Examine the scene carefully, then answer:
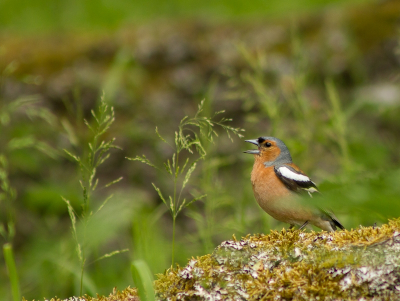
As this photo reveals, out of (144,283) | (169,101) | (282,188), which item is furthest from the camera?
(169,101)

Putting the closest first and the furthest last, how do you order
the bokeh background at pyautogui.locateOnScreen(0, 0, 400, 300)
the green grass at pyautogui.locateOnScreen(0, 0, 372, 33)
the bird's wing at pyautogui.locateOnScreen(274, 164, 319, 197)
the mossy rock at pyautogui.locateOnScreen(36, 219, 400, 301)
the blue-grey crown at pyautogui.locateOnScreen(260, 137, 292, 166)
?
the mossy rock at pyautogui.locateOnScreen(36, 219, 400, 301)
the bird's wing at pyautogui.locateOnScreen(274, 164, 319, 197)
the blue-grey crown at pyautogui.locateOnScreen(260, 137, 292, 166)
the bokeh background at pyautogui.locateOnScreen(0, 0, 400, 300)
the green grass at pyautogui.locateOnScreen(0, 0, 372, 33)

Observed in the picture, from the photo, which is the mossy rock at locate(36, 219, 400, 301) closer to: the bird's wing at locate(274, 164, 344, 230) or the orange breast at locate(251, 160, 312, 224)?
the orange breast at locate(251, 160, 312, 224)

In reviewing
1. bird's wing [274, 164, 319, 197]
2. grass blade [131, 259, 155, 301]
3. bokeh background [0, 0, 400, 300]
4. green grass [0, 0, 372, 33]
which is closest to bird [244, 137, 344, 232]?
bird's wing [274, 164, 319, 197]

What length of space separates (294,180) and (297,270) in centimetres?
215

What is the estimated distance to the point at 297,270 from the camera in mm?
2209

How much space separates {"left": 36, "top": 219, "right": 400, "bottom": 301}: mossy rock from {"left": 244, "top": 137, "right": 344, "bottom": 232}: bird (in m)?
1.14

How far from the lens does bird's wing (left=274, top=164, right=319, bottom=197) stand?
4238 millimetres

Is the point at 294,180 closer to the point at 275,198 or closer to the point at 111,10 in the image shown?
the point at 275,198

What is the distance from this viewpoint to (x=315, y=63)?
299 inches

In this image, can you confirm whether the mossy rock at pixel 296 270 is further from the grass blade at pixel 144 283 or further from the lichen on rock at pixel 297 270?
the grass blade at pixel 144 283

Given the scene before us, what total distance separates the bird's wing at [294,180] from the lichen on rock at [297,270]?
1695 mm

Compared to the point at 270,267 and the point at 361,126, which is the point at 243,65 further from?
the point at 270,267

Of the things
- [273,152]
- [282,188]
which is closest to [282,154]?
[273,152]

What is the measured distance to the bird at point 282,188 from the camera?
378 cm
